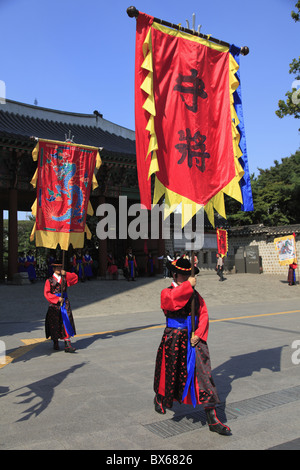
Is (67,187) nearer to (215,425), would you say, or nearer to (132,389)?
(132,389)

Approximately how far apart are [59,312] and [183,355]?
12.2 ft

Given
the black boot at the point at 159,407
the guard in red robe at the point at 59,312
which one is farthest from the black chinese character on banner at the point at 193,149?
the guard in red robe at the point at 59,312

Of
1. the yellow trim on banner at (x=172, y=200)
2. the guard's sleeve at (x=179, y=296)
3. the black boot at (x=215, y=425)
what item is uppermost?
the yellow trim on banner at (x=172, y=200)

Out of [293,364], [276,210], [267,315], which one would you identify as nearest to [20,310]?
[267,315]

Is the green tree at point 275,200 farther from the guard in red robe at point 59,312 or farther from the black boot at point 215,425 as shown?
the black boot at point 215,425

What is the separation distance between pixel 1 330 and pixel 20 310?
303 cm

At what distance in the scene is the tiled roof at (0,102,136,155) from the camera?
64.1ft

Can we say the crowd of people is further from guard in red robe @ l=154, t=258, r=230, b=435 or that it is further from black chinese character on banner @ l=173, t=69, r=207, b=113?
black chinese character on banner @ l=173, t=69, r=207, b=113

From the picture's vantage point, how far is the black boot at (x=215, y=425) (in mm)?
3193

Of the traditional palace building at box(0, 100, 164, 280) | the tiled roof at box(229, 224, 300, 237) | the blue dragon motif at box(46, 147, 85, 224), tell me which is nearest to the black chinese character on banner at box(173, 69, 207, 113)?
the blue dragon motif at box(46, 147, 85, 224)

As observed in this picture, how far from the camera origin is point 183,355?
360 centimetres

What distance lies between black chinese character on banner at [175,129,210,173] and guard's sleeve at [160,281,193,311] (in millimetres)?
1828

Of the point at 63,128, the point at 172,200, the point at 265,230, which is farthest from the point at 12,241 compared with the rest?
the point at 265,230

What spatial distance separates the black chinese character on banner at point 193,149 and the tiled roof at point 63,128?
14.6 meters
